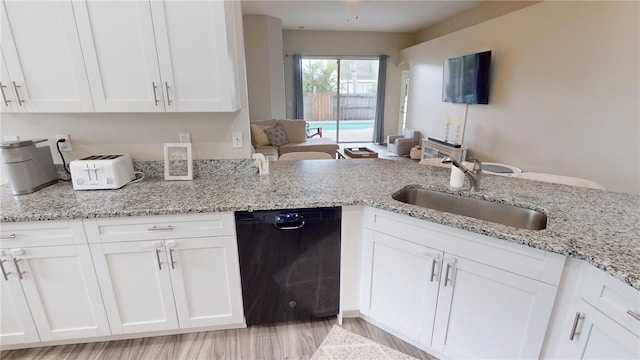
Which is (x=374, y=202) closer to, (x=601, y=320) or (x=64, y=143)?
(x=601, y=320)

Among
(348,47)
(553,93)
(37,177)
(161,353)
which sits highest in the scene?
(348,47)

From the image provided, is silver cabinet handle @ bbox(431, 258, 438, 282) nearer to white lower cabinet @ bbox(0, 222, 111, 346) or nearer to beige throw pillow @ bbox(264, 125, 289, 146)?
white lower cabinet @ bbox(0, 222, 111, 346)

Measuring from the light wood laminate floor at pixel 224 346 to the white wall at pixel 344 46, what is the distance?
670 centimetres

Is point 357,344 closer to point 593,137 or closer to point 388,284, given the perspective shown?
point 388,284

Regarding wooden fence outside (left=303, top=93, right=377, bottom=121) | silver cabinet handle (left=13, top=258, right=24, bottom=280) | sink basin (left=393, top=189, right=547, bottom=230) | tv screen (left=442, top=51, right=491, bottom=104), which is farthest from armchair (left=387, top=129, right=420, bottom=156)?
silver cabinet handle (left=13, top=258, right=24, bottom=280)

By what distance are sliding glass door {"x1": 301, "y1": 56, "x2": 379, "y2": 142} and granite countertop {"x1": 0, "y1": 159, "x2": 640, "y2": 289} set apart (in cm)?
629

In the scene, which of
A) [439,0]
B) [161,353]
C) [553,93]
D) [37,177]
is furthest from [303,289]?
[439,0]

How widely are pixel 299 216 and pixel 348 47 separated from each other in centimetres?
718

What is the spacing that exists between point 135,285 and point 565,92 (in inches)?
173

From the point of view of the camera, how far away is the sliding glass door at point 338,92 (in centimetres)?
792

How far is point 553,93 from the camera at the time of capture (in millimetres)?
3455

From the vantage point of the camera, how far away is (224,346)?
1755 millimetres

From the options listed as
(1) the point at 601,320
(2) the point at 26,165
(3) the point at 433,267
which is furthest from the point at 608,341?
(2) the point at 26,165

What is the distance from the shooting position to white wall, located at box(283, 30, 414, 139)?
750 centimetres
